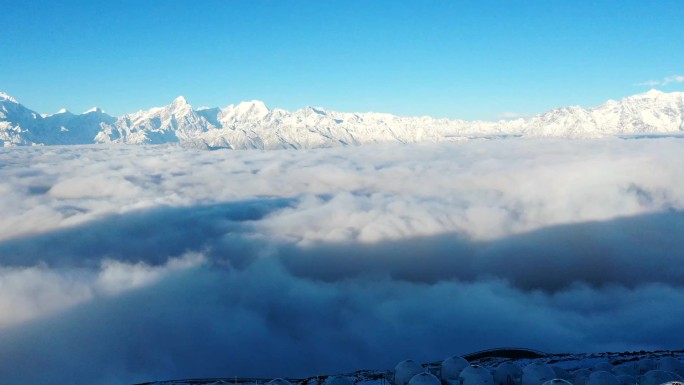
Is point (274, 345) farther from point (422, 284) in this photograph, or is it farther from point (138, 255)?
point (138, 255)

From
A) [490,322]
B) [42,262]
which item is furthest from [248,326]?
[42,262]

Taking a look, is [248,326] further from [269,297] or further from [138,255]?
[138,255]

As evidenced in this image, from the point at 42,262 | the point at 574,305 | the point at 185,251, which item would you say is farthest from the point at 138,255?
the point at 574,305

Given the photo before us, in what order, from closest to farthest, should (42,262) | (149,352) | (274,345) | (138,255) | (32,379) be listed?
(32,379) < (149,352) < (274,345) < (42,262) < (138,255)

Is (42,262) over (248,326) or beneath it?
over

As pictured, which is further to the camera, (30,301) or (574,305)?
(574,305)

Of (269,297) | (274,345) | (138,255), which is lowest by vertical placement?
(274,345)

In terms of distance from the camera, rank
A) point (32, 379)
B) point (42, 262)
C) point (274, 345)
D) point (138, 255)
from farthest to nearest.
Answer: point (138, 255)
point (42, 262)
point (274, 345)
point (32, 379)

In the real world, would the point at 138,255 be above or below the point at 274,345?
above

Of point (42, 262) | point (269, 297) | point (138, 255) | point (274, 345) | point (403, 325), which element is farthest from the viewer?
point (138, 255)
